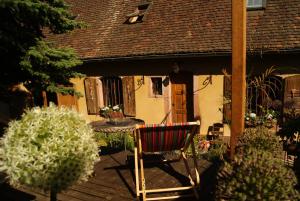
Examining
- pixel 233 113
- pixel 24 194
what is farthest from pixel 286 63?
pixel 24 194

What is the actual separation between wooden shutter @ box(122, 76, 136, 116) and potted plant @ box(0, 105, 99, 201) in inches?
305

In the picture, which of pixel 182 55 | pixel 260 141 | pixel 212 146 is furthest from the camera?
pixel 182 55

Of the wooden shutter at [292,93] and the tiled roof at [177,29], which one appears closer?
the wooden shutter at [292,93]

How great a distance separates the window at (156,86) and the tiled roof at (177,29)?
1103 mm

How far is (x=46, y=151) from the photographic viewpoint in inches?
129

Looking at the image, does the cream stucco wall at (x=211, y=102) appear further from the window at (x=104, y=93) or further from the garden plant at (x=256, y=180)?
the garden plant at (x=256, y=180)

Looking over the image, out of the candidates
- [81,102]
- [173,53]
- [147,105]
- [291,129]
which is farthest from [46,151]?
[81,102]

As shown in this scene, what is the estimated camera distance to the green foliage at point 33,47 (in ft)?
20.0

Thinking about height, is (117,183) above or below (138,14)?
below

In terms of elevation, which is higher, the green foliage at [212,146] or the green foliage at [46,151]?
the green foliage at [46,151]

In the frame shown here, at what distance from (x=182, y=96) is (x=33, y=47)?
18.6ft

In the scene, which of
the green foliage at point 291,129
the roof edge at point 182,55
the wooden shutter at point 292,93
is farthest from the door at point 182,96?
the green foliage at point 291,129

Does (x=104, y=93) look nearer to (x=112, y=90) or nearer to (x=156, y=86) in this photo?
(x=112, y=90)

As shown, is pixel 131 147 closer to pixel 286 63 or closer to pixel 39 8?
pixel 39 8
